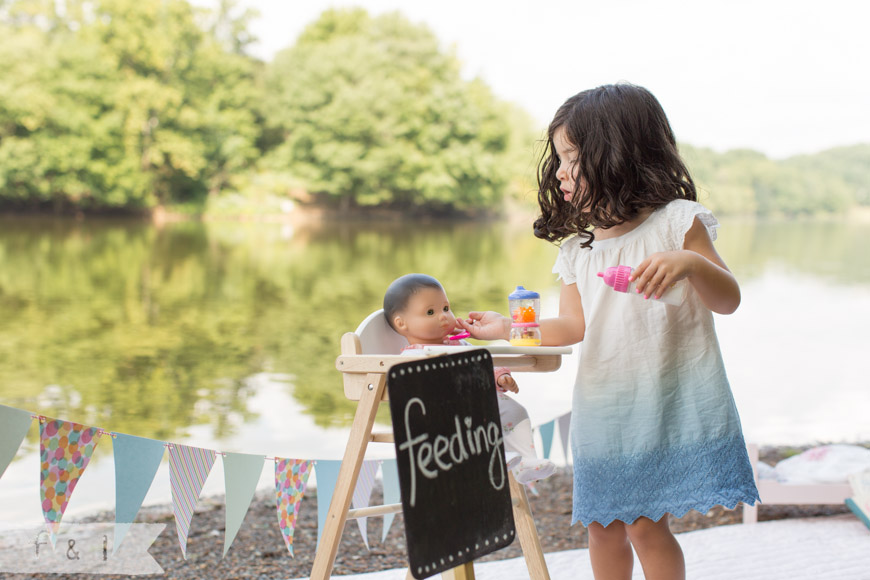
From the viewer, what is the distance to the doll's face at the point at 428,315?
74.2 inches

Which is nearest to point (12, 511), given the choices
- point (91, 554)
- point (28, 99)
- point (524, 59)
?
point (91, 554)

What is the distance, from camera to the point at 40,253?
19.7 metres

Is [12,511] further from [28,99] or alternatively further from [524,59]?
[524,59]

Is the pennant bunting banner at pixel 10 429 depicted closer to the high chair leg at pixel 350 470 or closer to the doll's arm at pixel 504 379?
the high chair leg at pixel 350 470

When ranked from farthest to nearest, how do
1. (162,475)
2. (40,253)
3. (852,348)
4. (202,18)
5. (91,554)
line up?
(202,18) → (40,253) → (852,348) → (162,475) → (91,554)

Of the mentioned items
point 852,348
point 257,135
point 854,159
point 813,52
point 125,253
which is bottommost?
point 852,348

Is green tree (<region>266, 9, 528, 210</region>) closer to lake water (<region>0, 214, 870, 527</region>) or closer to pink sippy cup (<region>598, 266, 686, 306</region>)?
lake water (<region>0, 214, 870, 527</region>)

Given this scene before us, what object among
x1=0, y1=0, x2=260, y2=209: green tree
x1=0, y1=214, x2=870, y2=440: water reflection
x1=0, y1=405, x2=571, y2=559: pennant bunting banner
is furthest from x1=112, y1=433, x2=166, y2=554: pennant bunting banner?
x1=0, y1=0, x2=260, y2=209: green tree

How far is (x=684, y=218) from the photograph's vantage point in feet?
5.89

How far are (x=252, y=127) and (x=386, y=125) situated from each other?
5.52m

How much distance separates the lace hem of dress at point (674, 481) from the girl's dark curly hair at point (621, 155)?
0.52 meters

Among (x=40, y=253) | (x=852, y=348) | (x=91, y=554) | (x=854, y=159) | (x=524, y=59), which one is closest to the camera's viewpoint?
(x=91, y=554)

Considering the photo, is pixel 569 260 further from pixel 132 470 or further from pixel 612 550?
pixel 132 470

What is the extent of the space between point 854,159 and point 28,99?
31.1 m
